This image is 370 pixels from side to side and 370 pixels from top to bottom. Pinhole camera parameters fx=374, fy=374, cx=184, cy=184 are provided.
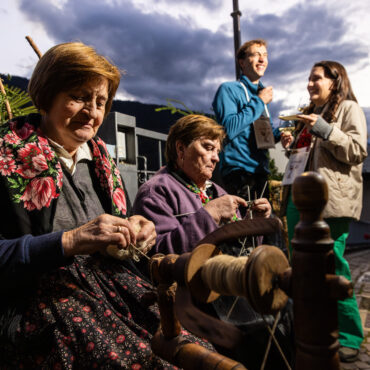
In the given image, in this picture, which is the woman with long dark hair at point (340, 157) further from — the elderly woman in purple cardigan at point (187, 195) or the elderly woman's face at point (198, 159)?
the elderly woman's face at point (198, 159)

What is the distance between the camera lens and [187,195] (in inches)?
80.0

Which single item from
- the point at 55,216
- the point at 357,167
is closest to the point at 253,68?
the point at 357,167

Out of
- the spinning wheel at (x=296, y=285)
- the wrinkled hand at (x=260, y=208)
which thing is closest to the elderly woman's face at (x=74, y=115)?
the spinning wheel at (x=296, y=285)

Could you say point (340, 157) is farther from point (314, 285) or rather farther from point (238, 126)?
point (314, 285)

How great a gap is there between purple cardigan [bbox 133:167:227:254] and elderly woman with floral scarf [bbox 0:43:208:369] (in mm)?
237

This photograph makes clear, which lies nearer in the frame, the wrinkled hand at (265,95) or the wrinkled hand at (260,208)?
the wrinkled hand at (260,208)

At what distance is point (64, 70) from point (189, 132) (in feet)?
2.91

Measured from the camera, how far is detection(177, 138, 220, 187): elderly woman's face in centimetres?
212

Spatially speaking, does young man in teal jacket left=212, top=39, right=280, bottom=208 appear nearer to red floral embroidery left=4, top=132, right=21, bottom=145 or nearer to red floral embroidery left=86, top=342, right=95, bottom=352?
red floral embroidery left=4, top=132, right=21, bottom=145

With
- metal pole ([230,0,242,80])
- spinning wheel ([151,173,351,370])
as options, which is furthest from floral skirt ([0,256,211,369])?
metal pole ([230,0,242,80])

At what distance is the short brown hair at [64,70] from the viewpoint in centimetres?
141

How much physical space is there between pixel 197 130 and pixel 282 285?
5.10 ft

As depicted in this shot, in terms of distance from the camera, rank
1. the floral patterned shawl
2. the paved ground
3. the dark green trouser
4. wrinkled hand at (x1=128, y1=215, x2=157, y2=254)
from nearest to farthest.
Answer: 1. the floral patterned shawl
2. wrinkled hand at (x1=128, y1=215, x2=157, y2=254)
3. the dark green trouser
4. the paved ground

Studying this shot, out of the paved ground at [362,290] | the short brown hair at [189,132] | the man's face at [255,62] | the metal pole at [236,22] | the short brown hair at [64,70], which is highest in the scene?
the metal pole at [236,22]
